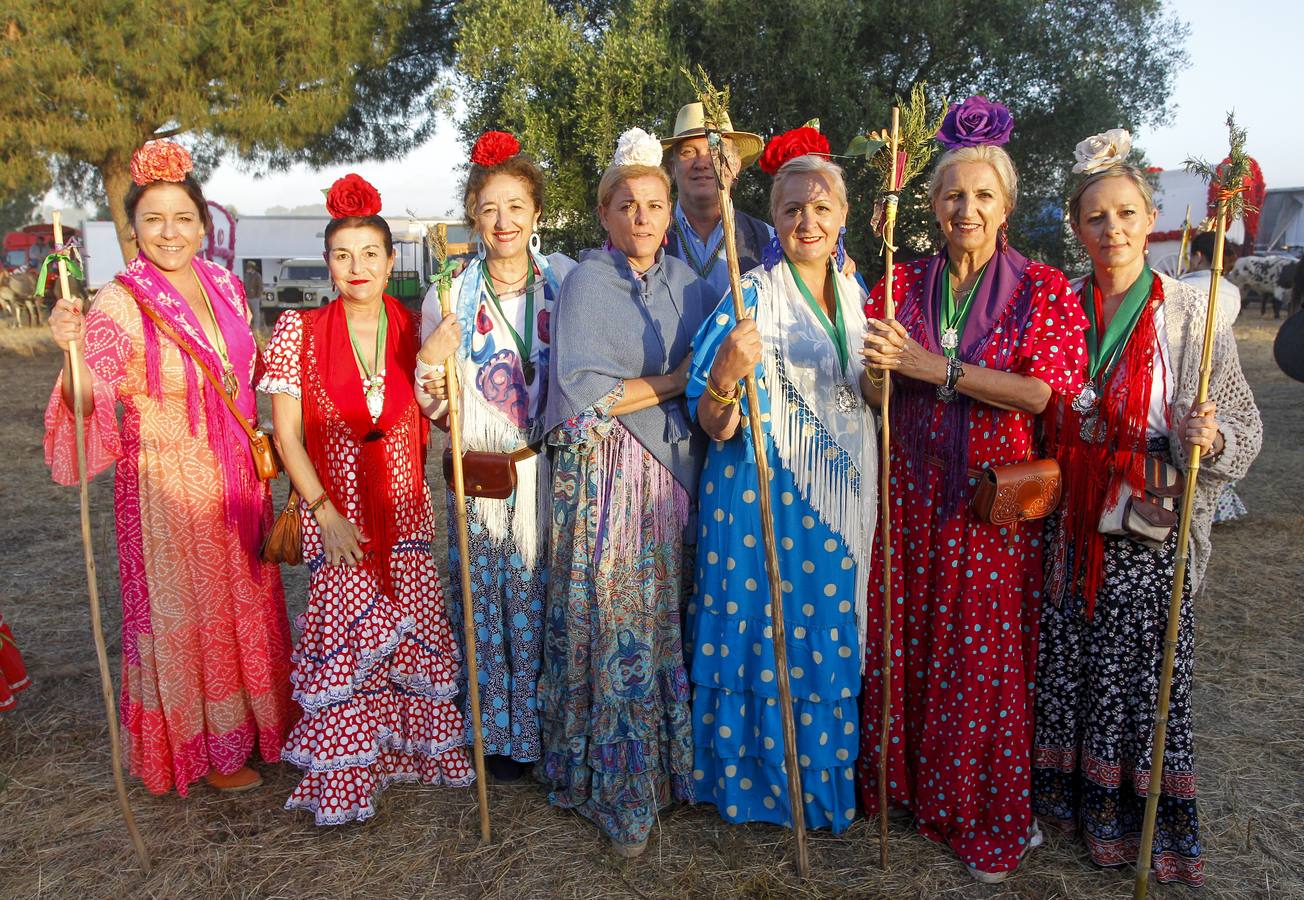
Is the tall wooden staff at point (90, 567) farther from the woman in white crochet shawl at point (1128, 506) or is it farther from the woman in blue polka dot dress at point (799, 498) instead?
the woman in white crochet shawl at point (1128, 506)

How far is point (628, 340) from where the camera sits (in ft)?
9.31

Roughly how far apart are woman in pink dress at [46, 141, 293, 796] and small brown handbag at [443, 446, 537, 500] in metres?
0.82

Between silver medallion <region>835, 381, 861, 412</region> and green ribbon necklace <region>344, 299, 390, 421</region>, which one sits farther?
green ribbon necklace <region>344, 299, 390, 421</region>

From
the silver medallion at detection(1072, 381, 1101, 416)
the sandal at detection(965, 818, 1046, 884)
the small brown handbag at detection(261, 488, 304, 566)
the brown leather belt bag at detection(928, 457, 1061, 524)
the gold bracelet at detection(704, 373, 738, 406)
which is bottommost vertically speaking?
the sandal at detection(965, 818, 1046, 884)

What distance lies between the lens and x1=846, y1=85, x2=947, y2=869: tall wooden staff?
2545mm

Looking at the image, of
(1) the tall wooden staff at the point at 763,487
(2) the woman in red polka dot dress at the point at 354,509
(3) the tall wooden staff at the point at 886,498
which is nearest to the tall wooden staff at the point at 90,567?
→ (2) the woman in red polka dot dress at the point at 354,509

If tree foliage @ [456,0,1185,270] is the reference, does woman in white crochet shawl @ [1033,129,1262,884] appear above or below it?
below

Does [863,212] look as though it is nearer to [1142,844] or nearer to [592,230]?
[592,230]

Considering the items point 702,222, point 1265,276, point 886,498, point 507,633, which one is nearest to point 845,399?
point 886,498

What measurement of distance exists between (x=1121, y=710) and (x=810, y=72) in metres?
8.34

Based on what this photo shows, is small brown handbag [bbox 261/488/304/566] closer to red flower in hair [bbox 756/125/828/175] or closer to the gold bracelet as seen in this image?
the gold bracelet

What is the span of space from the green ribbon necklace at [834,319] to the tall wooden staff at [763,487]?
205mm

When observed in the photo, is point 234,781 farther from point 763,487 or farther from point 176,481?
point 763,487

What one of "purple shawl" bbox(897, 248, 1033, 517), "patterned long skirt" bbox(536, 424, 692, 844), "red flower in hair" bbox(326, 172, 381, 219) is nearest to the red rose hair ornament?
"red flower in hair" bbox(326, 172, 381, 219)
